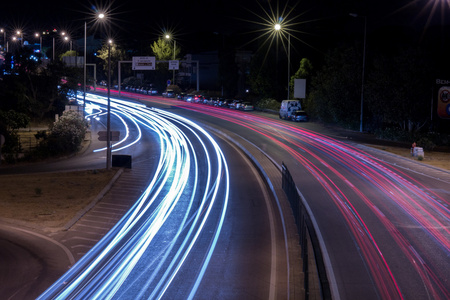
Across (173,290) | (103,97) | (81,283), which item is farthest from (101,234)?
(103,97)

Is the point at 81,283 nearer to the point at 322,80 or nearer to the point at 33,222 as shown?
the point at 33,222

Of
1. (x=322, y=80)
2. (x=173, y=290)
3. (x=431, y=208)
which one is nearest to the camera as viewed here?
(x=173, y=290)

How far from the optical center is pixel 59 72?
54188 millimetres

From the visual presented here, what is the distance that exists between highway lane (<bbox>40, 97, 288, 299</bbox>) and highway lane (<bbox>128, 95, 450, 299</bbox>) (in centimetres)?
168

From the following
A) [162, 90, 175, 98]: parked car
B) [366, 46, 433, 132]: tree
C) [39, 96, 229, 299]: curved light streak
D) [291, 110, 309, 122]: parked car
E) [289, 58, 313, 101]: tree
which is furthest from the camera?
[162, 90, 175, 98]: parked car

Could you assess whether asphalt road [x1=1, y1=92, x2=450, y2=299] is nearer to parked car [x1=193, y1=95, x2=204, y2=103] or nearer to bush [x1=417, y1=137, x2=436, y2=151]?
bush [x1=417, y1=137, x2=436, y2=151]

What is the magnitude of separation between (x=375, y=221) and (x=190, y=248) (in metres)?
6.42

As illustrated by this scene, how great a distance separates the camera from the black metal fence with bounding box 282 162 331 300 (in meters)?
8.70

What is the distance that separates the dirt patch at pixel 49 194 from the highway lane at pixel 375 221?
9045 millimetres

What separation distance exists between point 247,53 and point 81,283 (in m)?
74.3

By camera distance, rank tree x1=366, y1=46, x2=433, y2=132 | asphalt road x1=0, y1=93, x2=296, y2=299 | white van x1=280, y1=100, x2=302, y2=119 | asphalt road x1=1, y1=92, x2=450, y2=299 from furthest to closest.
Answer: white van x1=280, y1=100, x2=302, y2=119, tree x1=366, y1=46, x2=433, y2=132, asphalt road x1=1, y1=92, x2=450, y2=299, asphalt road x1=0, y1=93, x2=296, y2=299

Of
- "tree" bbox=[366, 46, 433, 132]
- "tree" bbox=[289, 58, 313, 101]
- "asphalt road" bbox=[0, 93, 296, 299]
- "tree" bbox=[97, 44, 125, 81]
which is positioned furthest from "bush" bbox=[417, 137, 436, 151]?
"tree" bbox=[97, 44, 125, 81]

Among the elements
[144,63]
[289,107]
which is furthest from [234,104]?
[144,63]

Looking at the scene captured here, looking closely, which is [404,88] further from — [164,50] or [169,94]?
[164,50]
